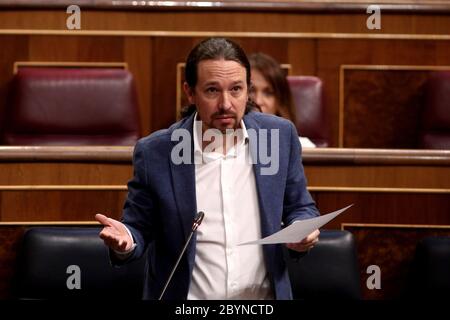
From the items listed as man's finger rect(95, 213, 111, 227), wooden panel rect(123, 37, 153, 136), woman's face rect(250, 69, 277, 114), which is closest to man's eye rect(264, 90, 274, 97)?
woman's face rect(250, 69, 277, 114)

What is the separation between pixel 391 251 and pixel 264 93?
Answer: 29 cm

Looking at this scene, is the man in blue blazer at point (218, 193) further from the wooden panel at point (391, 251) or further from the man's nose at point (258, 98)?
the man's nose at point (258, 98)

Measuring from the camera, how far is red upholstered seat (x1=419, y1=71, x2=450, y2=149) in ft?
3.77

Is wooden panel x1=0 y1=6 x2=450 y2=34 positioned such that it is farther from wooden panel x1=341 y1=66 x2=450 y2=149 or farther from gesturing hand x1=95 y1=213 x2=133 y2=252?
gesturing hand x1=95 y1=213 x2=133 y2=252

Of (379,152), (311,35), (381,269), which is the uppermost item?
(311,35)

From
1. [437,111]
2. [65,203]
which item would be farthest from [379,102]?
[65,203]

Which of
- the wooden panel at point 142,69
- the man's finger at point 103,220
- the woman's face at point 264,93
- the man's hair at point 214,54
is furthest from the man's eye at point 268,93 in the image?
the man's finger at point 103,220

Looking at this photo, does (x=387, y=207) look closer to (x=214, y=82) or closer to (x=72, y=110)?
(x=214, y=82)

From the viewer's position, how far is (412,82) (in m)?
1.20

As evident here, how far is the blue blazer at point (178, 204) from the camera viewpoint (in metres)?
0.59
